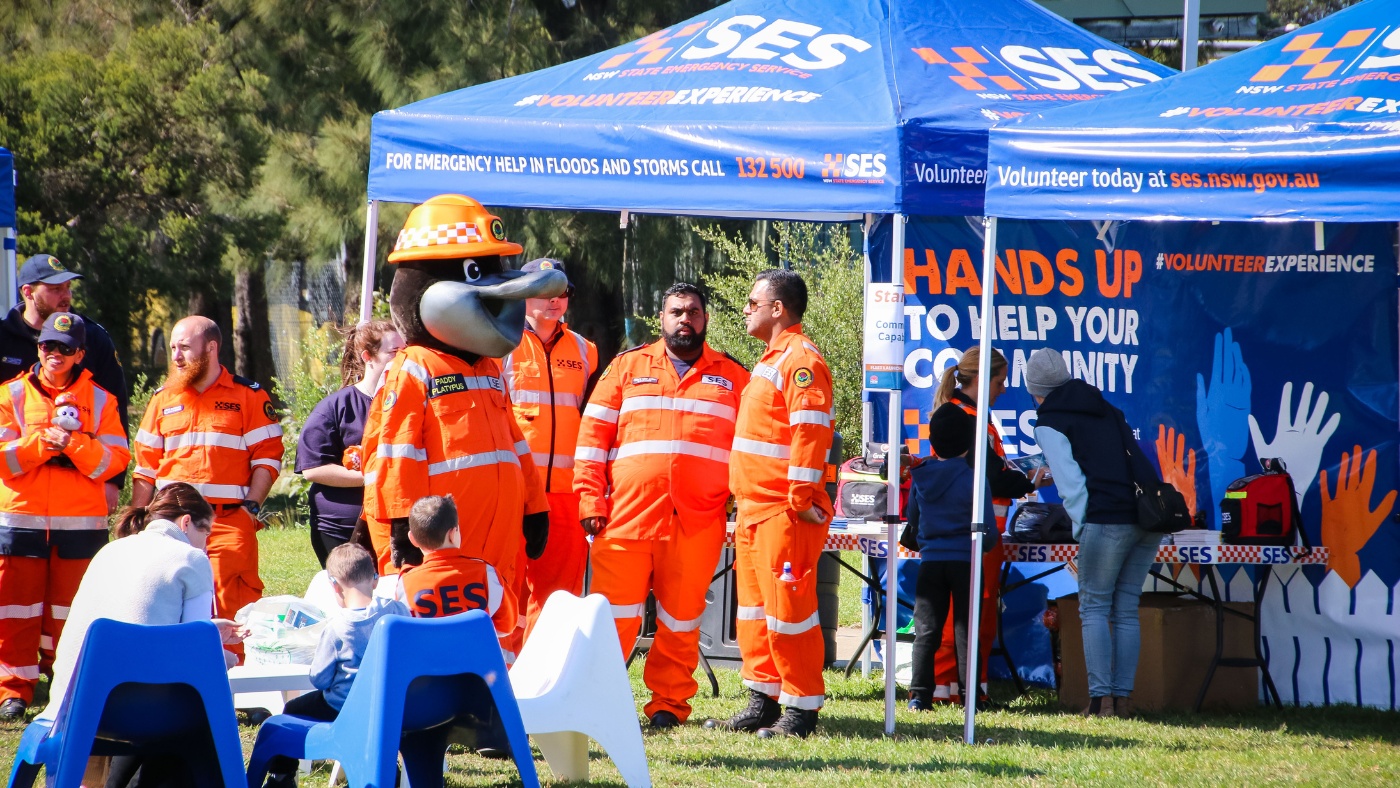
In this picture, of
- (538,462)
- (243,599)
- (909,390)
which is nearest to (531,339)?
(538,462)

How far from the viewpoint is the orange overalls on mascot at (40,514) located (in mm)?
6121

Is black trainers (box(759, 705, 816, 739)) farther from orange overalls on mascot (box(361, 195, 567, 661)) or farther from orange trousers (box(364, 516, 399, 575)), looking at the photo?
orange trousers (box(364, 516, 399, 575))

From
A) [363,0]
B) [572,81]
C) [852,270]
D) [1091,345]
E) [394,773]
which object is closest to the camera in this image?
[394,773]

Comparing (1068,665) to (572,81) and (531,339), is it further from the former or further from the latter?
(572,81)

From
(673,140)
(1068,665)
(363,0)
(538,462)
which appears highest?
(363,0)

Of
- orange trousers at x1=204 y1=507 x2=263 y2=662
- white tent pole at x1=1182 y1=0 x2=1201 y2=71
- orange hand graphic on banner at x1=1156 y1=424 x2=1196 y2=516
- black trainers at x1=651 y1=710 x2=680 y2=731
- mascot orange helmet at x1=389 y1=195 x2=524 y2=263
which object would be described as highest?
white tent pole at x1=1182 y1=0 x2=1201 y2=71

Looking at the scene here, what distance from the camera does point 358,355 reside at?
249 inches

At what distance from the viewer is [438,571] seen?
459 centimetres

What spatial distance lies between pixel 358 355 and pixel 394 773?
117 inches

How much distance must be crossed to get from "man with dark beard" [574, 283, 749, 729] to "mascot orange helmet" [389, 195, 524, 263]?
118 centimetres

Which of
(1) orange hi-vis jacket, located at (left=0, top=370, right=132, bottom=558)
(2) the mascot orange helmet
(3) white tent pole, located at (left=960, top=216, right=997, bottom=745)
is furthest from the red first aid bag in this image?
(1) orange hi-vis jacket, located at (left=0, top=370, right=132, bottom=558)

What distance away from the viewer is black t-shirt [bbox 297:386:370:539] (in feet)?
20.3

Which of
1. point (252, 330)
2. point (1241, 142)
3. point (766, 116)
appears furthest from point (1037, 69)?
point (252, 330)

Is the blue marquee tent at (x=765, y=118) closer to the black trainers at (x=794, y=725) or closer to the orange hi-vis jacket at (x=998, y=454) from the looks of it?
the black trainers at (x=794, y=725)
